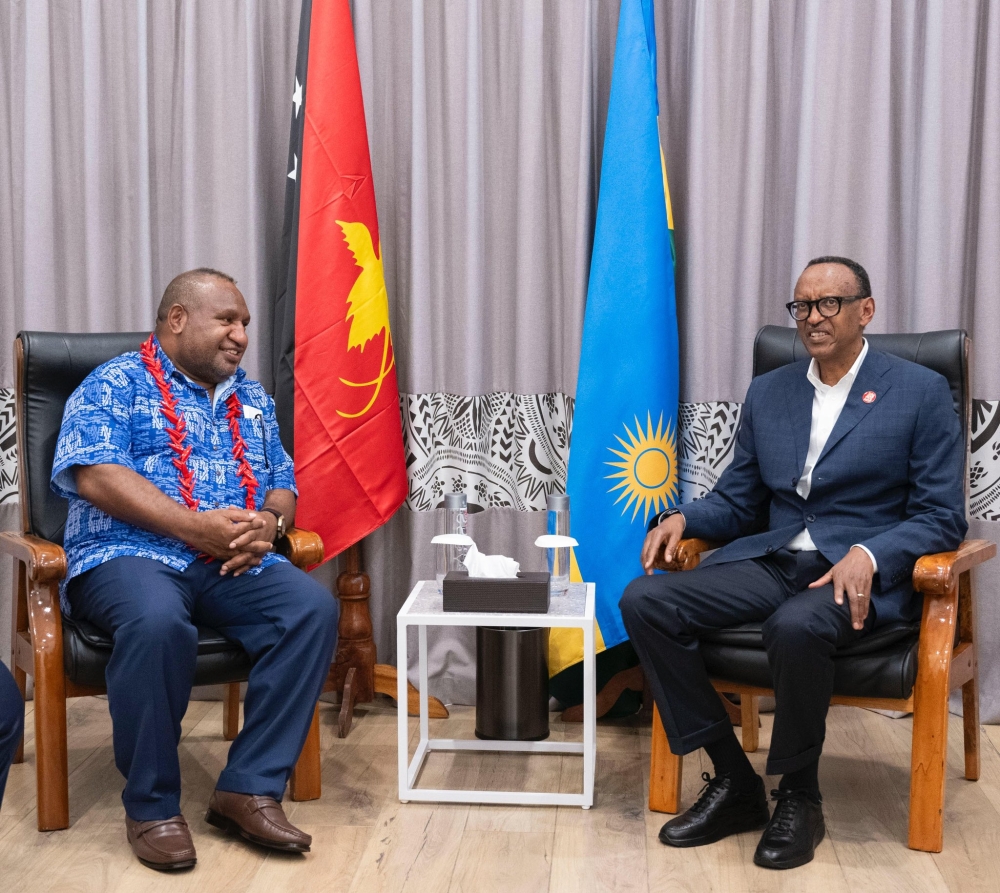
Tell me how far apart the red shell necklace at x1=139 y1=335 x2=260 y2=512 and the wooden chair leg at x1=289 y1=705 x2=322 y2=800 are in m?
0.54

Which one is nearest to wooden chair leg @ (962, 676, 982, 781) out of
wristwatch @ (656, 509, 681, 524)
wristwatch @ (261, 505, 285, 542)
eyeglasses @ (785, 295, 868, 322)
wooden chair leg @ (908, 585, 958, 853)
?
wooden chair leg @ (908, 585, 958, 853)

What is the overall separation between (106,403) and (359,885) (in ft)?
3.71

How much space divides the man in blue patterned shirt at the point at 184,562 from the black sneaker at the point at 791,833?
907mm

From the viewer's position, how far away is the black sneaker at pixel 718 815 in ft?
7.32

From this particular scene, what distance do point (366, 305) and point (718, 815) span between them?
1.54 meters

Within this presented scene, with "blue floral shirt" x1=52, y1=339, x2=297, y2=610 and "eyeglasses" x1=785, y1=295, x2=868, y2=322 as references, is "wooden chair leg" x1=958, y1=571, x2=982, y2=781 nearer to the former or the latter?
"eyeglasses" x1=785, y1=295, x2=868, y2=322

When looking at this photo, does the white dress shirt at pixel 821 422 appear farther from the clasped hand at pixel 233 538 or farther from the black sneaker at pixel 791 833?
the clasped hand at pixel 233 538

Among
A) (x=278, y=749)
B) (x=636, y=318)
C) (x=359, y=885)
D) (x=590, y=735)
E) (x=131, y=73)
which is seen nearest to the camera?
(x=359, y=885)

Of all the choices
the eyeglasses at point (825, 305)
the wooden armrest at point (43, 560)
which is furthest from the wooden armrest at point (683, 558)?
the wooden armrest at point (43, 560)

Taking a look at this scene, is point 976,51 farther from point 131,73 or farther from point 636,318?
point 131,73

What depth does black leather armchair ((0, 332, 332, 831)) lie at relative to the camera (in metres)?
2.21

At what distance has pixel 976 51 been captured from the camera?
2.89m

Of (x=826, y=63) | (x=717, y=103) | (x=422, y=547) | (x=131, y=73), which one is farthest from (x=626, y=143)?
(x=131, y=73)

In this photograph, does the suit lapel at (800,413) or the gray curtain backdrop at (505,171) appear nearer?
the suit lapel at (800,413)
